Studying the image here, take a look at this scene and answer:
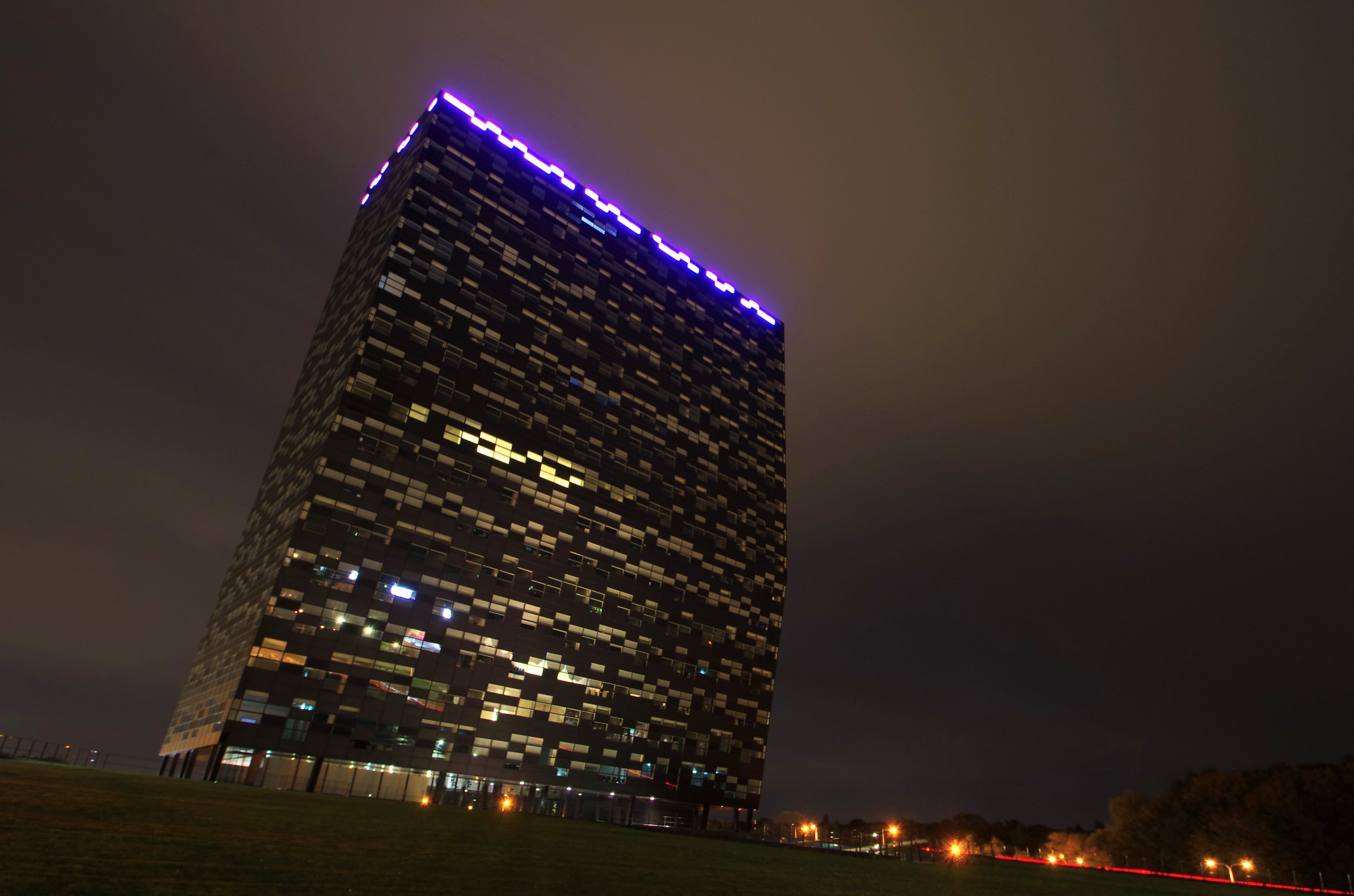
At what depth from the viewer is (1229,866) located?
95.6m

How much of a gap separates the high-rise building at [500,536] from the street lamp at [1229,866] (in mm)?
63398

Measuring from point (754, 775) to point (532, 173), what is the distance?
11329 cm

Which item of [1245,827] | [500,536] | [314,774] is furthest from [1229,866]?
[314,774]

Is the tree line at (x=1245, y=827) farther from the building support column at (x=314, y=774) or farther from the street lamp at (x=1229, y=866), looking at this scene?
the building support column at (x=314, y=774)

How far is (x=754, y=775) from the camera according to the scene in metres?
120

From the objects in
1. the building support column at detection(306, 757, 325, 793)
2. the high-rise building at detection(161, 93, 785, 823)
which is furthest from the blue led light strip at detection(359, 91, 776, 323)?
the building support column at detection(306, 757, 325, 793)

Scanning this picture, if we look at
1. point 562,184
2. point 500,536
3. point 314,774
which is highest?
point 562,184

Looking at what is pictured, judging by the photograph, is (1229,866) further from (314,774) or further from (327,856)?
(327,856)

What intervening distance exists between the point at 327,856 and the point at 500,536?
85529 mm

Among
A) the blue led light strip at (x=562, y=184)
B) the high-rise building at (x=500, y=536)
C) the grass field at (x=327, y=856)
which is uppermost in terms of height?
the blue led light strip at (x=562, y=184)

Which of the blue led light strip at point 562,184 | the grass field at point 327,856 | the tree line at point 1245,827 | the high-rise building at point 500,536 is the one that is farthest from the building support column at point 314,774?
the blue led light strip at point 562,184

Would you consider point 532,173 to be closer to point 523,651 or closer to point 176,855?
point 523,651

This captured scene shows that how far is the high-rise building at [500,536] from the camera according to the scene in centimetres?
8319

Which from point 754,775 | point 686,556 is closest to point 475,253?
point 686,556
